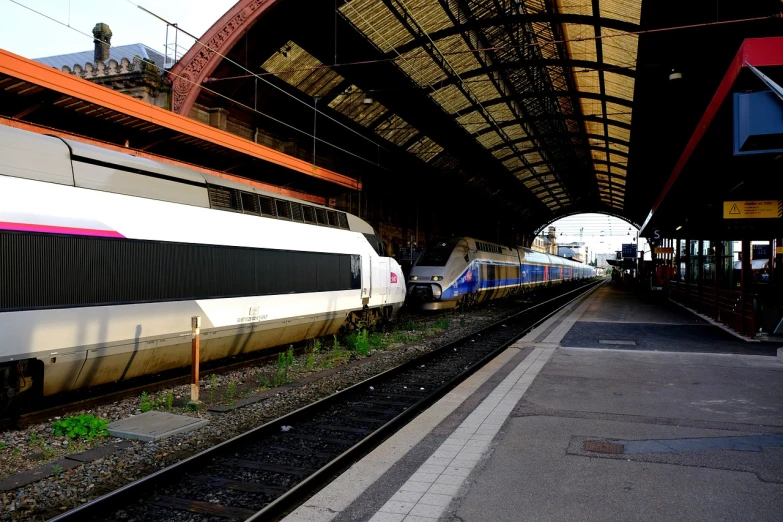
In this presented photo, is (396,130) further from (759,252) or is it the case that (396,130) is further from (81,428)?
(81,428)

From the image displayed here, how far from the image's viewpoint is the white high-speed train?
5.80 metres

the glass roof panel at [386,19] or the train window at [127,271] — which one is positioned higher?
the glass roof panel at [386,19]

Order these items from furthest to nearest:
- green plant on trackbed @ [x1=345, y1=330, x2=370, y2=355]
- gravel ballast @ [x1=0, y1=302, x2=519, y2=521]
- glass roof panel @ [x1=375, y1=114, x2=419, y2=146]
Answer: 1. glass roof panel @ [x1=375, y1=114, x2=419, y2=146]
2. green plant on trackbed @ [x1=345, y1=330, x2=370, y2=355]
3. gravel ballast @ [x1=0, y1=302, x2=519, y2=521]

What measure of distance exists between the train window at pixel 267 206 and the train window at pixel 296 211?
0.62m

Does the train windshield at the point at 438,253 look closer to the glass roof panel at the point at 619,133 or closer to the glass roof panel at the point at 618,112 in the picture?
the glass roof panel at the point at 618,112

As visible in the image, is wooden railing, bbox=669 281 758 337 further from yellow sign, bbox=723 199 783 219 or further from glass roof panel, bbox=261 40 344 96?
glass roof panel, bbox=261 40 344 96

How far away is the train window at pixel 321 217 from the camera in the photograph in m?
11.9

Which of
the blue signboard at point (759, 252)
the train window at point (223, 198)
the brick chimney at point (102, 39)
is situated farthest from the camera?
the blue signboard at point (759, 252)

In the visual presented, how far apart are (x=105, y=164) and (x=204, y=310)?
245 centimetres

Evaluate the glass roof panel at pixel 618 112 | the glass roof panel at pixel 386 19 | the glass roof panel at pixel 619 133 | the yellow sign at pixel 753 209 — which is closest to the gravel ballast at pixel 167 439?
the yellow sign at pixel 753 209

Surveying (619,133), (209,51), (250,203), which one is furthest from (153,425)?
(619,133)

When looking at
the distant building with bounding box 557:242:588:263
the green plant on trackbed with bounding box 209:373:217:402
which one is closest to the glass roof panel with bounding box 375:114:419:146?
the green plant on trackbed with bounding box 209:373:217:402

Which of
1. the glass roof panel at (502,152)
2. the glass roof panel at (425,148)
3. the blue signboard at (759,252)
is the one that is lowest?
the blue signboard at (759,252)

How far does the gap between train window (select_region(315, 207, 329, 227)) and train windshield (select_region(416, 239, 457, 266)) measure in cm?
919
